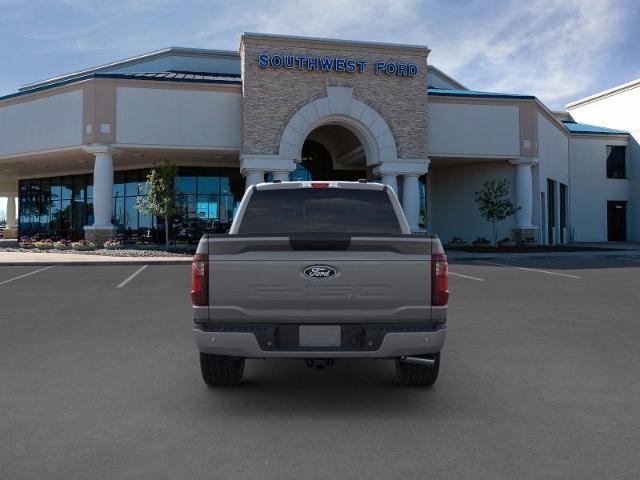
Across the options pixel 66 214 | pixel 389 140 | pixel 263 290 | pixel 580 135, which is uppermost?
pixel 580 135

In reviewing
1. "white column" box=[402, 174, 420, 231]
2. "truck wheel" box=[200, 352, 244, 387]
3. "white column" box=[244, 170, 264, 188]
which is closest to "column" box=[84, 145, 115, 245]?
"white column" box=[244, 170, 264, 188]

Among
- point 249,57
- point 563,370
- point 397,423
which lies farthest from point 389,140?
point 397,423

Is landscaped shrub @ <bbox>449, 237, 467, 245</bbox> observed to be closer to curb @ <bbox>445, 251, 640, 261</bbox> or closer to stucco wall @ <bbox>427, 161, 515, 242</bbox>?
stucco wall @ <bbox>427, 161, 515, 242</bbox>

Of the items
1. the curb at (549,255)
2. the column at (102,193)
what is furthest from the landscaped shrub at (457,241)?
the column at (102,193)

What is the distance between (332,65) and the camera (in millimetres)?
26141

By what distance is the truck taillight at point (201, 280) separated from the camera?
14.8ft

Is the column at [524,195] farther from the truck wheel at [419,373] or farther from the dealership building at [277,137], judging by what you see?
the truck wheel at [419,373]

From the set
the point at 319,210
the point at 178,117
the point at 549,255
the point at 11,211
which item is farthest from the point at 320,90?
the point at 11,211

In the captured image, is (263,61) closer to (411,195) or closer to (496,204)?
(411,195)

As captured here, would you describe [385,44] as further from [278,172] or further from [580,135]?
[580,135]

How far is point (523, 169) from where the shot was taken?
30.0 meters

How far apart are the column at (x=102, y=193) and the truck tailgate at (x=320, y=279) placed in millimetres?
24030

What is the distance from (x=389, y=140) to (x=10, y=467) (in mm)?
24830

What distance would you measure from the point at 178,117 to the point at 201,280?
23.6 m
